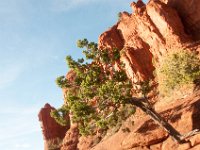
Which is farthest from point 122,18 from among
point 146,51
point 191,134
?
point 191,134

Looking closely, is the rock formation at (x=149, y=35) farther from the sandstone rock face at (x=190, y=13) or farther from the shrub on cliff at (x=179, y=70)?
the shrub on cliff at (x=179, y=70)

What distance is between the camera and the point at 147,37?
77812 millimetres

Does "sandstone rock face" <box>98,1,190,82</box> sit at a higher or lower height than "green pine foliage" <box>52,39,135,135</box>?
higher

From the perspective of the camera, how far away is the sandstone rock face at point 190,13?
73.6 metres

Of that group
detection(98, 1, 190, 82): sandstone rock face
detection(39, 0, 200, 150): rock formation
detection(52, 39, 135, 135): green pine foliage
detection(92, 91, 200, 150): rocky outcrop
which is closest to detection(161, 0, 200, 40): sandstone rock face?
detection(39, 0, 200, 150): rock formation

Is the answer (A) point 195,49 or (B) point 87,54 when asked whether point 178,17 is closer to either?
(A) point 195,49

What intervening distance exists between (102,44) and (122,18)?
31.4ft

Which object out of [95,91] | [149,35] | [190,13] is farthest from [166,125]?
[190,13]

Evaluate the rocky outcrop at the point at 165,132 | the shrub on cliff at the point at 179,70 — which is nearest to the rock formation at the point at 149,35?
the shrub on cliff at the point at 179,70

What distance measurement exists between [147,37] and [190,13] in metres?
11.9

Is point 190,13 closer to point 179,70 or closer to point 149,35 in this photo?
point 149,35

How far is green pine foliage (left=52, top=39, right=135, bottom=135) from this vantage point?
2881 centimetres

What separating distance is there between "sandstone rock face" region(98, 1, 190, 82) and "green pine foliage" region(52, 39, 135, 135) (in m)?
38.8

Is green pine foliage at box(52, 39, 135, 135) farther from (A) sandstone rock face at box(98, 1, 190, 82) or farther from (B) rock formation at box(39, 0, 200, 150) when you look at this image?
(A) sandstone rock face at box(98, 1, 190, 82)
